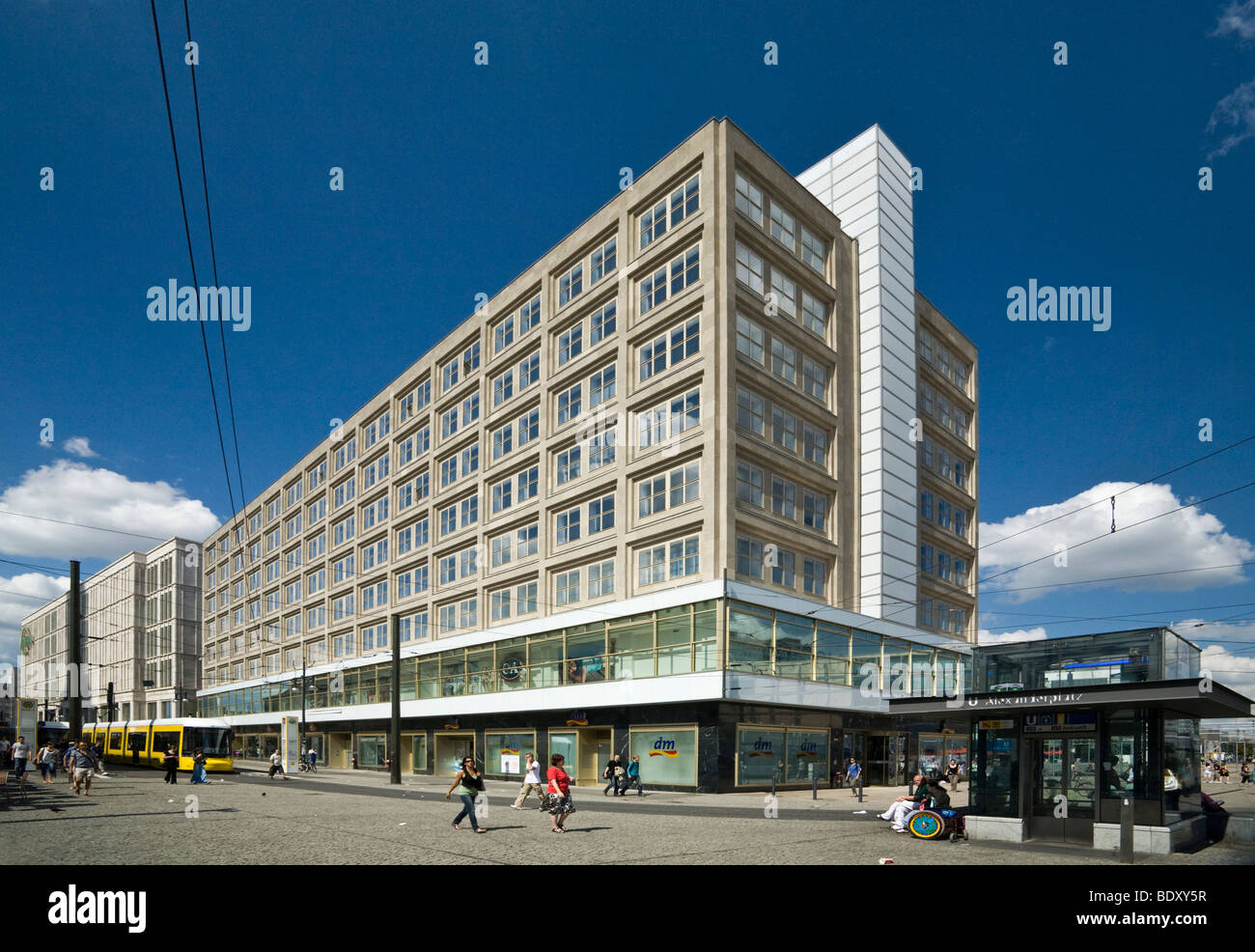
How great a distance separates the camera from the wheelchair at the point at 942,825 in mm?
20547

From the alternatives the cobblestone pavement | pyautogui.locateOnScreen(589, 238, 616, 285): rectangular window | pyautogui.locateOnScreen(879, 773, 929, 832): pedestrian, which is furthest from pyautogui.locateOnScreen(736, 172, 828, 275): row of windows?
pyautogui.locateOnScreen(879, 773, 929, 832): pedestrian

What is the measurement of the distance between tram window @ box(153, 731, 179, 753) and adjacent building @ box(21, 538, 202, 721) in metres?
52.2

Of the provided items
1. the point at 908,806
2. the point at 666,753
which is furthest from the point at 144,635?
the point at 908,806

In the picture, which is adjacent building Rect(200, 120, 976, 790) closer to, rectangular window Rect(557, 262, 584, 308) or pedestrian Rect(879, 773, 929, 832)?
rectangular window Rect(557, 262, 584, 308)

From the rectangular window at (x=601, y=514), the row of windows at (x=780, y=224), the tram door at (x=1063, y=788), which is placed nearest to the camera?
the tram door at (x=1063, y=788)

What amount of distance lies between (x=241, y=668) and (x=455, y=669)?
50707 millimetres

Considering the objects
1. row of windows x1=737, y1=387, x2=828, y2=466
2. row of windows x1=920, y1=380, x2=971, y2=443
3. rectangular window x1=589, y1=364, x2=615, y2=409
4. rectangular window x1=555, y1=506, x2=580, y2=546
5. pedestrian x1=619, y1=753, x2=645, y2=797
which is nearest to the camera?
pedestrian x1=619, y1=753, x2=645, y2=797

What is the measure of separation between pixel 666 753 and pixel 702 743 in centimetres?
251

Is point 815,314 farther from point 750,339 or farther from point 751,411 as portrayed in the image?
point 751,411

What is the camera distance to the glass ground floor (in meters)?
38.7

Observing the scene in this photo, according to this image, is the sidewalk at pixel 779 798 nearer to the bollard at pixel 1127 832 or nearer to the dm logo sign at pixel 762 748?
the dm logo sign at pixel 762 748

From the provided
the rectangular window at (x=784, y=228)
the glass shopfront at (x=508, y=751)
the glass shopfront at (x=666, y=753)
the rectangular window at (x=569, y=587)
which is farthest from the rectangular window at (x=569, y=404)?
the glass shopfront at (x=666, y=753)

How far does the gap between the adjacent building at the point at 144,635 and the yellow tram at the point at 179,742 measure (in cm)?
4425

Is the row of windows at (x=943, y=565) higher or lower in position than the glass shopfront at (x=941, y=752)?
higher
